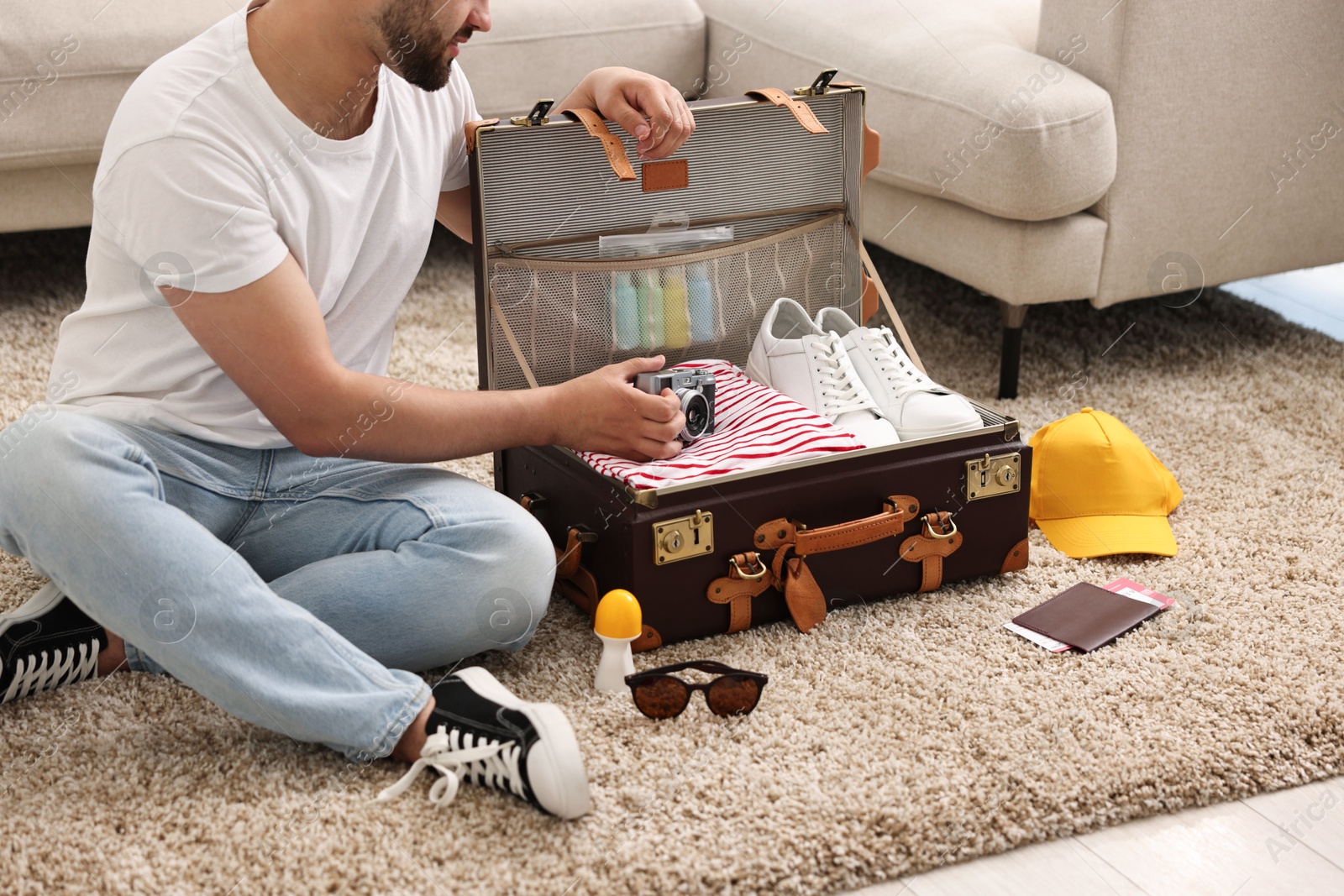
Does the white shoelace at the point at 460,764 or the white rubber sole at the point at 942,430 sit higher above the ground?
the white rubber sole at the point at 942,430

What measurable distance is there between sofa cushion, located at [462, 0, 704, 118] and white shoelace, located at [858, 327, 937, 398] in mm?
1020

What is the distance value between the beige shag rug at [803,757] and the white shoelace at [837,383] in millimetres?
212

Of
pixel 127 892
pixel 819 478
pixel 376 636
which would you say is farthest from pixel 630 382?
pixel 127 892

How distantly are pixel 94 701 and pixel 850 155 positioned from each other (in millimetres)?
988

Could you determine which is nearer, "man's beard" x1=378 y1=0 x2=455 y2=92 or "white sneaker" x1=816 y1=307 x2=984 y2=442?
"man's beard" x1=378 y1=0 x2=455 y2=92

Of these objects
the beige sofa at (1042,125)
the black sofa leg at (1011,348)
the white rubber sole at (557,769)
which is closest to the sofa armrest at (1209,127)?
the beige sofa at (1042,125)

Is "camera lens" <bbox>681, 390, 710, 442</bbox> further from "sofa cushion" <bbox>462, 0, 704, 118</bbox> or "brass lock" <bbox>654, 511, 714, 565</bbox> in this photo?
"sofa cushion" <bbox>462, 0, 704, 118</bbox>

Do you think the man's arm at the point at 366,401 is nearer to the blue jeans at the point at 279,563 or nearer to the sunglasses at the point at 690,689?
the blue jeans at the point at 279,563

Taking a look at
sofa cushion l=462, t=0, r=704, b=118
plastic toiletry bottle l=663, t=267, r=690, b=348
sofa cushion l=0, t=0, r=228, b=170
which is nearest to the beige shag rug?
plastic toiletry bottle l=663, t=267, r=690, b=348

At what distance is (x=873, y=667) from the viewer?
1222 millimetres

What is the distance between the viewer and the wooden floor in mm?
978

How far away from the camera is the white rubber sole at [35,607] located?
1158 mm

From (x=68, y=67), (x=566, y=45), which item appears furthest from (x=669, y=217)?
(x=68, y=67)

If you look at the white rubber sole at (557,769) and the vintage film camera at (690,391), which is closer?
the white rubber sole at (557,769)
